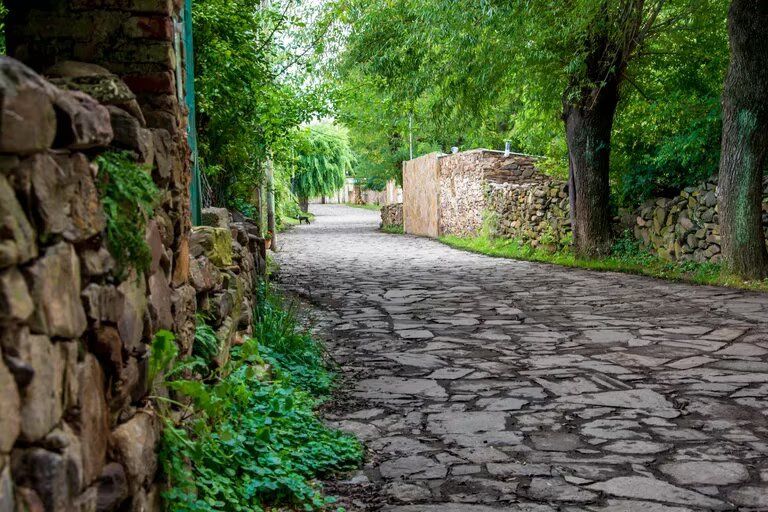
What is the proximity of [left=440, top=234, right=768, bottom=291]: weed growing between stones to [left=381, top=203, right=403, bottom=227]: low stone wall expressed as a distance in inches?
386

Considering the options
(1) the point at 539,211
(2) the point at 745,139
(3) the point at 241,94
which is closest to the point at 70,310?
(3) the point at 241,94

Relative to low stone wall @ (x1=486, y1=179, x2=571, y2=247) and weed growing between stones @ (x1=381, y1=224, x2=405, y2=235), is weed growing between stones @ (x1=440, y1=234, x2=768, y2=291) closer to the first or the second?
low stone wall @ (x1=486, y1=179, x2=571, y2=247)

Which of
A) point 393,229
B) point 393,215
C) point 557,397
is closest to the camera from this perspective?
point 557,397

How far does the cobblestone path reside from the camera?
346 centimetres

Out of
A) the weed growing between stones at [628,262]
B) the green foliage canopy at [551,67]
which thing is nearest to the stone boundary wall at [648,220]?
the weed growing between stones at [628,262]

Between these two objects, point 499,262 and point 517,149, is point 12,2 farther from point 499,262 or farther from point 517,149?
point 517,149

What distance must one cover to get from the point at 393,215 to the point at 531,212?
12584 mm

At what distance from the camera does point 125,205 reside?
226 centimetres

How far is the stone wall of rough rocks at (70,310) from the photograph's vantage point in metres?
1.49

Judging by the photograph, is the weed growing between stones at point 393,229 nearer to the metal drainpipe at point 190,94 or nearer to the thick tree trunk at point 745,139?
the thick tree trunk at point 745,139

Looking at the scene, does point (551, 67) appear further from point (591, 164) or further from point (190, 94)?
point (190, 94)

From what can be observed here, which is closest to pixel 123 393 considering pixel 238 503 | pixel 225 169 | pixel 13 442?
pixel 13 442

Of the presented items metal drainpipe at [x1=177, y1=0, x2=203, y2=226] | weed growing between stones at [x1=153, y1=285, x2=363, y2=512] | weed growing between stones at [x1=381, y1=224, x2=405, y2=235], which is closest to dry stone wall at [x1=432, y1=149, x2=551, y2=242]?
weed growing between stones at [x1=381, y1=224, x2=405, y2=235]

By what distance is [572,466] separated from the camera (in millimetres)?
3717
